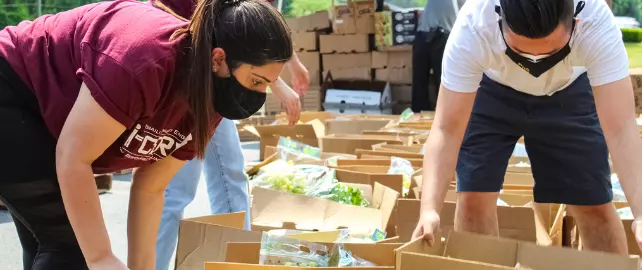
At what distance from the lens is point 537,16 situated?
1960mm

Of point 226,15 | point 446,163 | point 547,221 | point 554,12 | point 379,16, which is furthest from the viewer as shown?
point 379,16

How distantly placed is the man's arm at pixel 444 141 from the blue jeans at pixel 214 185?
917 millimetres

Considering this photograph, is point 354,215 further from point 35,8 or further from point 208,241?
point 35,8

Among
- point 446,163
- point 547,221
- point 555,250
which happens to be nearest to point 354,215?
point 547,221

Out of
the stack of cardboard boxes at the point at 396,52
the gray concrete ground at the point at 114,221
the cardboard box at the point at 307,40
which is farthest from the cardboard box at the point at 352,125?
the cardboard box at the point at 307,40

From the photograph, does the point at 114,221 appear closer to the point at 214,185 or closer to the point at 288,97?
the point at 214,185

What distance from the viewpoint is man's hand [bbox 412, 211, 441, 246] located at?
2.13 m

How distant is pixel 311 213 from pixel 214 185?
1.34 ft

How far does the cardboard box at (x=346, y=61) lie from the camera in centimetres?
900

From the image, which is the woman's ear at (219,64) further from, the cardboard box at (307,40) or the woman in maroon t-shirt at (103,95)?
the cardboard box at (307,40)

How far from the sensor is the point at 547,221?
3.04m

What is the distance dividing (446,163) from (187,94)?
33.3 inches

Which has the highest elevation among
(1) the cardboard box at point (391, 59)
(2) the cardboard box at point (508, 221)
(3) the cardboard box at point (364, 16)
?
(3) the cardboard box at point (364, 16)

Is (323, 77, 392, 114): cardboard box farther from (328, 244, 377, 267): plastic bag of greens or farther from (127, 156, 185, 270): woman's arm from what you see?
(127, 156, 185, 270): woman's arm
